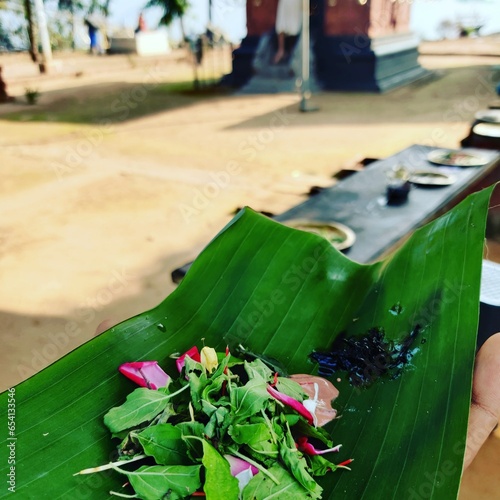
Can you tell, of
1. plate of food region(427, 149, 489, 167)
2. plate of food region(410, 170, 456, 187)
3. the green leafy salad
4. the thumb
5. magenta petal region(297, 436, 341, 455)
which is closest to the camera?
the green leafy salad

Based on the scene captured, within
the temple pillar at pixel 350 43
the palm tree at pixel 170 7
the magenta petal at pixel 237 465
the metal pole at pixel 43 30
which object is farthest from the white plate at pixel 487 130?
the palm tree at pixel 170 7

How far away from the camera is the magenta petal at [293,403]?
106 centimetres

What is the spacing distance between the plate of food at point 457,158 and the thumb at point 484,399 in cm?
378

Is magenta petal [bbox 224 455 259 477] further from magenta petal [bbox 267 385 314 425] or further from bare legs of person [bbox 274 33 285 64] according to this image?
bare legs of person [bbox 274 33 285 64]

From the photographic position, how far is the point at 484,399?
114 centimetres

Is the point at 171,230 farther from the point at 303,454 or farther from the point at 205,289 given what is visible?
the point at 303,454

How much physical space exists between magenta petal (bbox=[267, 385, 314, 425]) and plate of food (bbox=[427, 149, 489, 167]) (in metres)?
4.03

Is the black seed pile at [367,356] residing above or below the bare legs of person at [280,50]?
below

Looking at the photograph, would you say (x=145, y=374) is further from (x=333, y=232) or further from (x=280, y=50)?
(x=280, y=50)

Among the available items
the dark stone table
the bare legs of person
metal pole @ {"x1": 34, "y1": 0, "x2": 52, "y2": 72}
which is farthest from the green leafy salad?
metal pole @ {"x1": 34, "y1": 0, "x2": 52, "y2": 72}

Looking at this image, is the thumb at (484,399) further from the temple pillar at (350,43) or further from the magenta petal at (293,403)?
the temple pillar at (350,43)

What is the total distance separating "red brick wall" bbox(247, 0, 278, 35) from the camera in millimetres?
14023

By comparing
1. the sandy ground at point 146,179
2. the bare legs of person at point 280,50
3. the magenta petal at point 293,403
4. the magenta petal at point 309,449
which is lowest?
the sandy ground at point 146,179

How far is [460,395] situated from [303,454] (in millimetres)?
323
